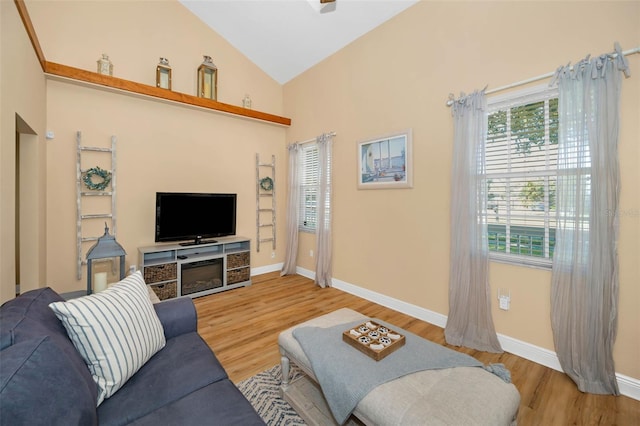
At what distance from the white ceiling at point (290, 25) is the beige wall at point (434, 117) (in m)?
0.17

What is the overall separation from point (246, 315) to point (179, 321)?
1478mm

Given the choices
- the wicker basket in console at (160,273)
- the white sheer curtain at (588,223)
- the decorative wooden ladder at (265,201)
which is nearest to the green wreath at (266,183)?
the decorative wooden ladder at (265,201)

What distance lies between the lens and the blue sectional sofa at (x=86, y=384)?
78 cm

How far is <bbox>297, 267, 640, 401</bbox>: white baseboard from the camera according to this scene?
1874mm

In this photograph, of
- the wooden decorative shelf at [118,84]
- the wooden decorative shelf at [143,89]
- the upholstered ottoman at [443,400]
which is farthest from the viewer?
the wooden decorative shelf at [143,89]

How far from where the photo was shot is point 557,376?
2070 millimetres

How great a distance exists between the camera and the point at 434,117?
2.88m

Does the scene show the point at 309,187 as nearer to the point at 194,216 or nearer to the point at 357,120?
the point at 357,120

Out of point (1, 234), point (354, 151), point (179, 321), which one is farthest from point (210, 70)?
point (179, 321)

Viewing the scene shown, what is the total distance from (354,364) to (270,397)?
803mm

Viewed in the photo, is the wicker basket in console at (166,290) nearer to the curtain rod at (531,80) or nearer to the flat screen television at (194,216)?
the flat screen television at (194,216)

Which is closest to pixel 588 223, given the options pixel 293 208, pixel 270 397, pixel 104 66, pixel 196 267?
pixel 270 397

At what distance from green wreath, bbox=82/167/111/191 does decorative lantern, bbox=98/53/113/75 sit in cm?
117

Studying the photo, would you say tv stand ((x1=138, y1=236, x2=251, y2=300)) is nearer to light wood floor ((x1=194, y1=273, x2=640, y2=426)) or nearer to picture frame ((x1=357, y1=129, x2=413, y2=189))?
light wood floor ((x1=194, y1=273, x2=640, y2=426))
